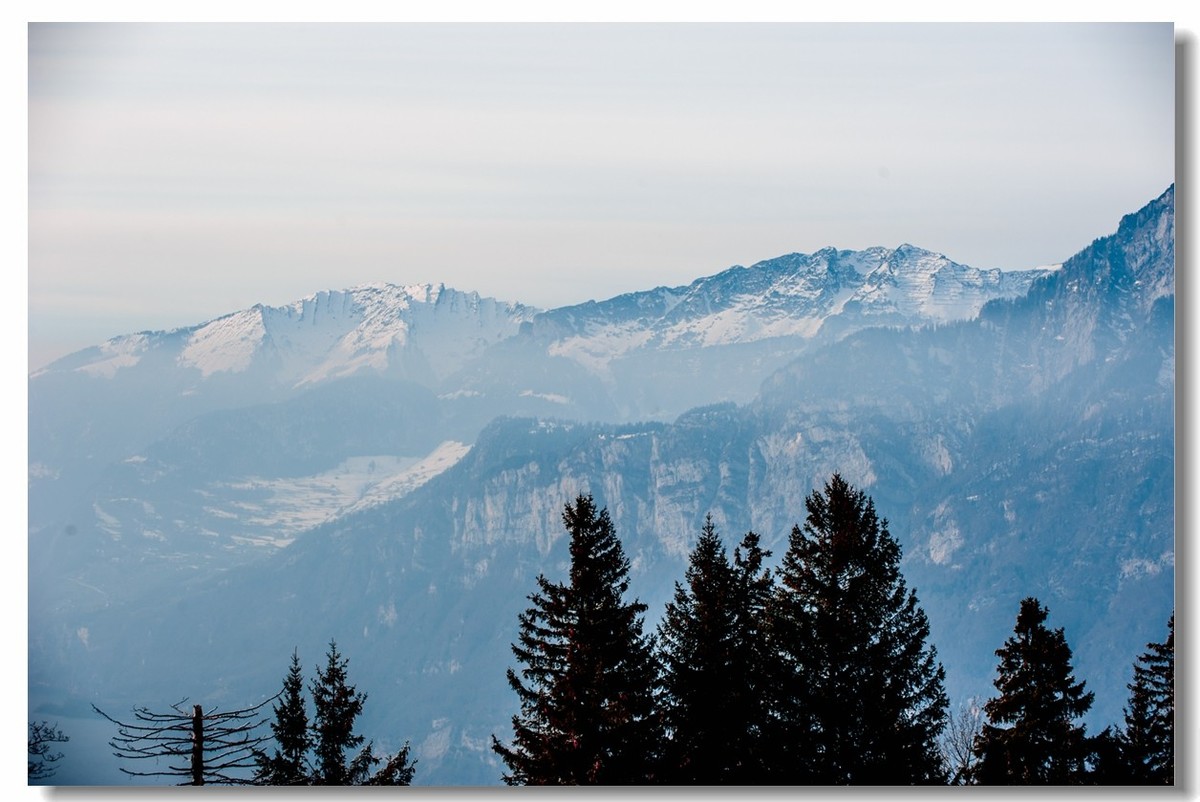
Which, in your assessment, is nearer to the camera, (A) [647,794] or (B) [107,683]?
(A) [647,794]

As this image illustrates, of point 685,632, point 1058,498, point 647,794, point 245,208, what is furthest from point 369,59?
point 1058,498

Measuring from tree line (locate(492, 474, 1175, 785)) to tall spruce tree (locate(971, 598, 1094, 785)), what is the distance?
2 centimetres

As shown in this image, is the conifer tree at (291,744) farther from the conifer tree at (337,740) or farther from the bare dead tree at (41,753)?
the bare dead tree at (41,753)

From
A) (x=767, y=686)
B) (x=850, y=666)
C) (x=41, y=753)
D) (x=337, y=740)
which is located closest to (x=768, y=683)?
(x=767, y=686)

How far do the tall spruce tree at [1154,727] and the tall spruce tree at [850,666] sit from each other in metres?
2.64

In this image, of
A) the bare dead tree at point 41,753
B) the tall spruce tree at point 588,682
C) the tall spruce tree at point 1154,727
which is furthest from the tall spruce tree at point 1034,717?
the bare dead tree at point 41,753

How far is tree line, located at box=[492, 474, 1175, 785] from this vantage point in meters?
19.5

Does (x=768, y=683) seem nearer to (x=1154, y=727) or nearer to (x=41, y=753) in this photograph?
(x=1154, y=727)

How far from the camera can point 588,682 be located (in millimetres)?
19375

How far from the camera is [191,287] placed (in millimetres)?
51969

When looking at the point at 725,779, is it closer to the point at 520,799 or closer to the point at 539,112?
the point at 520,799

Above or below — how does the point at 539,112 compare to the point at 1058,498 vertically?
below

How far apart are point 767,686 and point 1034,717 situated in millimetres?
3533
